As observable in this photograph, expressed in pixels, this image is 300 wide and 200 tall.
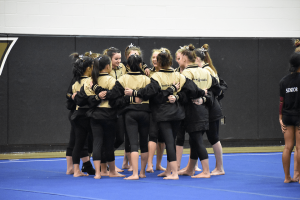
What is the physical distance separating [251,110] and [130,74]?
4.12 m

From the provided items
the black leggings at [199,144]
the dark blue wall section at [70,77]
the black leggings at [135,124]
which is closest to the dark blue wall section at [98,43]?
the dark blue wall section at [70,77]

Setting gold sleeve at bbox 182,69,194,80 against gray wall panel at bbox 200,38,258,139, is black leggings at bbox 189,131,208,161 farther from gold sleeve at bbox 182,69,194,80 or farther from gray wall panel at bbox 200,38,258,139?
gray wall panel at bbox 200,38,258,139

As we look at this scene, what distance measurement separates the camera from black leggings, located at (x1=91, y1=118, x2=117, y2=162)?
4473 mm

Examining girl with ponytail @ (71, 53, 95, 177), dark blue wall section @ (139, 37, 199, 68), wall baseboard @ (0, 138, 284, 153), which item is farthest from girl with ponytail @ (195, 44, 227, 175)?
wall baseboard @ (0, 138, 284, 153)

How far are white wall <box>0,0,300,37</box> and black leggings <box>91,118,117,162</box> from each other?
3.34 metres

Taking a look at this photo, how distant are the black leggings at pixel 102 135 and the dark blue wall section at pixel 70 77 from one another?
2903 millimetres

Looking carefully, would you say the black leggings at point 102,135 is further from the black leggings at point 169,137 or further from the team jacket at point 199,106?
the team jacket at point 199,106

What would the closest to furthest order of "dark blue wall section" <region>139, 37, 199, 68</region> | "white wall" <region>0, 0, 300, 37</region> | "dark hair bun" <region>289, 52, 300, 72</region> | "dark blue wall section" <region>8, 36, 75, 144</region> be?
"dark hair bun" <region>289, 52, 300, 72</region>
"dark blue wall section" <region>8, 36, 75, 144</region>
"white wall" <region>0, 0, 300, 37</region>
"dark blue wall section" <region>139, 37, 199, 68</region>

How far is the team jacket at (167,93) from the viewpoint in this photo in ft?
14.1

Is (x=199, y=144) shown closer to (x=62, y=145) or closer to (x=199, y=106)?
(x=199, y=106)

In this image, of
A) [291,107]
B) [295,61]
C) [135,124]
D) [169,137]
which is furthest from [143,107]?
[295,61]

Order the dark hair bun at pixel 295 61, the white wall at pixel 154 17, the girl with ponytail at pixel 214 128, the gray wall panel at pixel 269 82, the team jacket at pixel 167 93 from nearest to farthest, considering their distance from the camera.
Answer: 1. the dark hair bun at pixel 295 61
2. the team jacket at pixel 167 93
3. the girl with ponytail at pixel 214 128
4. the white wall at pixel 154 17
5. the gray wall panel at pixel 269 82

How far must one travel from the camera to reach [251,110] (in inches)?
306

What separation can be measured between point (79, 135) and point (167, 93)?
4.05 ft
